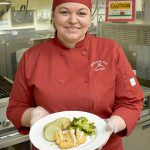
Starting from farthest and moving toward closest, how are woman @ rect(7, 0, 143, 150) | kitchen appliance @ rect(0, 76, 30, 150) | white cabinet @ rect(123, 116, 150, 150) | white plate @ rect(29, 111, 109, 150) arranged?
white cabinet @ rect(123, 116, 150, 150), kitchen appliance @ rect(0, 76, 30, 150), woman @ rect(7, 0, 143, 150), white plate @ rect(29, 111, 109, 150)

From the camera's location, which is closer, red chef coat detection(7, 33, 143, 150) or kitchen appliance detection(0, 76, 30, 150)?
red chef coat detection(7, 33, 143, 150)

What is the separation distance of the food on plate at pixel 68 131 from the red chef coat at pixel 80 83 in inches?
2.9

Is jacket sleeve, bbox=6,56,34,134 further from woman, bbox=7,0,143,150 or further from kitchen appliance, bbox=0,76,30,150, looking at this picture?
kitchen appliance, bbox=0,76,30,150

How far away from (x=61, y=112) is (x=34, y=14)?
239 cm

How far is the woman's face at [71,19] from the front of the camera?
3.04ft

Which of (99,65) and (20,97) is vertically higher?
(99,65)

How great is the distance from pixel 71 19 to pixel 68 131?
0.40 metres

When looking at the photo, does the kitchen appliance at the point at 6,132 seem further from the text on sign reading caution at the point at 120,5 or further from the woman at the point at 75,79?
the text on sign reading caution at the point at 120,5

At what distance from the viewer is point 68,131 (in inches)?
37.3

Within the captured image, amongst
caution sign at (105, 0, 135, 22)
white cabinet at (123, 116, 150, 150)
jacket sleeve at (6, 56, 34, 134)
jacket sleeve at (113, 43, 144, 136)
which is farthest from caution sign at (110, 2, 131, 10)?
jacket sleeve at (6, 56, 34, 134)

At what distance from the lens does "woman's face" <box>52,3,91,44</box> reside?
36.5 inches

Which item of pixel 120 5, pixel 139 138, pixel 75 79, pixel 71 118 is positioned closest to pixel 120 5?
pixel 120 5

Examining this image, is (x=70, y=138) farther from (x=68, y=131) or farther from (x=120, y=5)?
(x=120, y=5)

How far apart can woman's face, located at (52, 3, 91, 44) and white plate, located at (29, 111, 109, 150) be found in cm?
28
